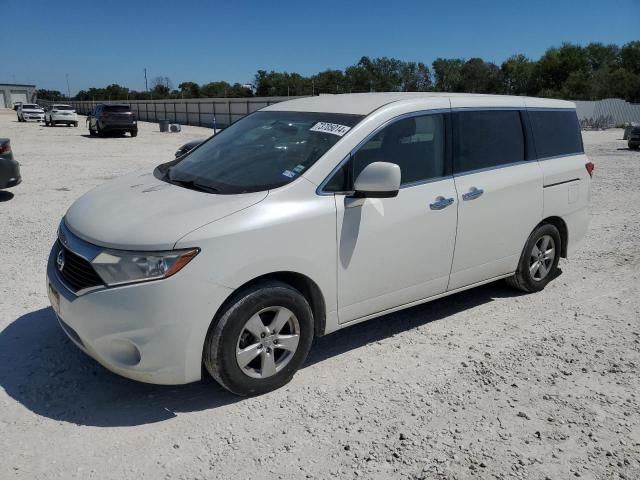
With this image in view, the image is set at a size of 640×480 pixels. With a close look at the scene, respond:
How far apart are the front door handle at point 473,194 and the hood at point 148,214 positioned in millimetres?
1674

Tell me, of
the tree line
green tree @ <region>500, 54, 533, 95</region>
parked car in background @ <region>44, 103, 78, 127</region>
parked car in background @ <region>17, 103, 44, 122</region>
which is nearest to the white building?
the tree line

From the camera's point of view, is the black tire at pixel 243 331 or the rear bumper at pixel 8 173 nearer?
the black tire at pixel 243 331

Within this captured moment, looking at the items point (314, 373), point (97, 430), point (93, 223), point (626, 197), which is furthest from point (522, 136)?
point (626, 197)

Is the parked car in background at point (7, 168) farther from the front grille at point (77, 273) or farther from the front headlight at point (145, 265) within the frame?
the front headlight at point (145, 265)

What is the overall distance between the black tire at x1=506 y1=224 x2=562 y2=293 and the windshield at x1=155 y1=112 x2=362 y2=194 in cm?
220

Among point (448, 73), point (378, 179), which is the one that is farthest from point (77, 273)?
point (448, 73)

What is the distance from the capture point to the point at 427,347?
4016 mm

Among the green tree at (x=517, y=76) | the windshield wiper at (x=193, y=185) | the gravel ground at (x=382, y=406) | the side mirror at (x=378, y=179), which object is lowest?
the gravel ground at (x=382, y=406)

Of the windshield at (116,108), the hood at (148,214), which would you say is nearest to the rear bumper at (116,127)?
the windshield at (116,108)

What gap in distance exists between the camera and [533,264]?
4965mm

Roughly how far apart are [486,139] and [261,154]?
1891 mm

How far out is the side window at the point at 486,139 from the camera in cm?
418

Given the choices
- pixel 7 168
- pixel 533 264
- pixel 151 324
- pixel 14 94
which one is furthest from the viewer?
pixel 14 94

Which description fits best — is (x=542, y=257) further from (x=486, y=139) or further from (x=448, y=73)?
(x=448, y=73)
